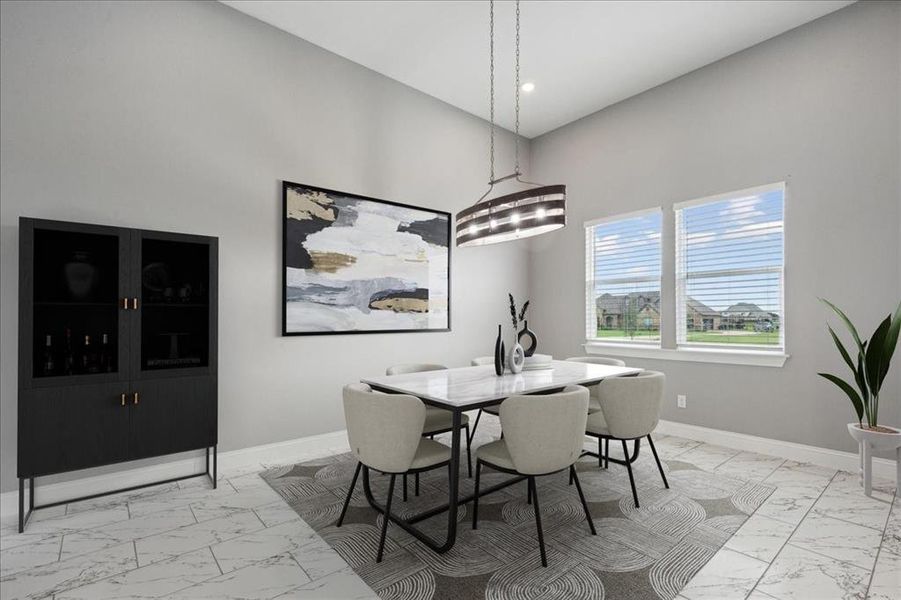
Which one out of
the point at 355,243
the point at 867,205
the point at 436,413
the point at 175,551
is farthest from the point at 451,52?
the point at 175,551

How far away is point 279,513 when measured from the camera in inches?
104

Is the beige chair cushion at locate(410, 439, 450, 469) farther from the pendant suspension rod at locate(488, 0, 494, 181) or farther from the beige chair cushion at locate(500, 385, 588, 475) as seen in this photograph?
the pendant suspension rod at locate(488, 0, 494, 181)

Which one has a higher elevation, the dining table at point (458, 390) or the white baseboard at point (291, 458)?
the dining table at point (458, 390)

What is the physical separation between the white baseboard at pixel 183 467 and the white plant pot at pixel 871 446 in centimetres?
385

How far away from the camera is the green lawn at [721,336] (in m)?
3.80

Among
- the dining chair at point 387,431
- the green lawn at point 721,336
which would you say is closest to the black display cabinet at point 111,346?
the dining chair at point 387,431

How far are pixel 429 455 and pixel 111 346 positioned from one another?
7.02 feet

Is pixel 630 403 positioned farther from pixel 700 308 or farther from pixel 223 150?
pixel 223 150

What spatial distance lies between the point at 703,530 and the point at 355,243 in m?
3.38

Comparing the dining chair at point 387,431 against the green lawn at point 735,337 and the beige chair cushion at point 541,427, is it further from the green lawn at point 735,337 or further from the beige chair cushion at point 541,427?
the green lawn at point 735,337

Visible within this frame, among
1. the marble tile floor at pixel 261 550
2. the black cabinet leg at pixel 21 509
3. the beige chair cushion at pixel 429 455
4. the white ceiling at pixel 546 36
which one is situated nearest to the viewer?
the marble tile floor at pixel 261 550

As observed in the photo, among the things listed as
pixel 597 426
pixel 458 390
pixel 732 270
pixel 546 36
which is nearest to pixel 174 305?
pixel 458 390

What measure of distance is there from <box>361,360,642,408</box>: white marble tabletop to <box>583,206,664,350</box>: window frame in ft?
4.65

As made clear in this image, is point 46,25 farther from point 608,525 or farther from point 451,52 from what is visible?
point 608,525
